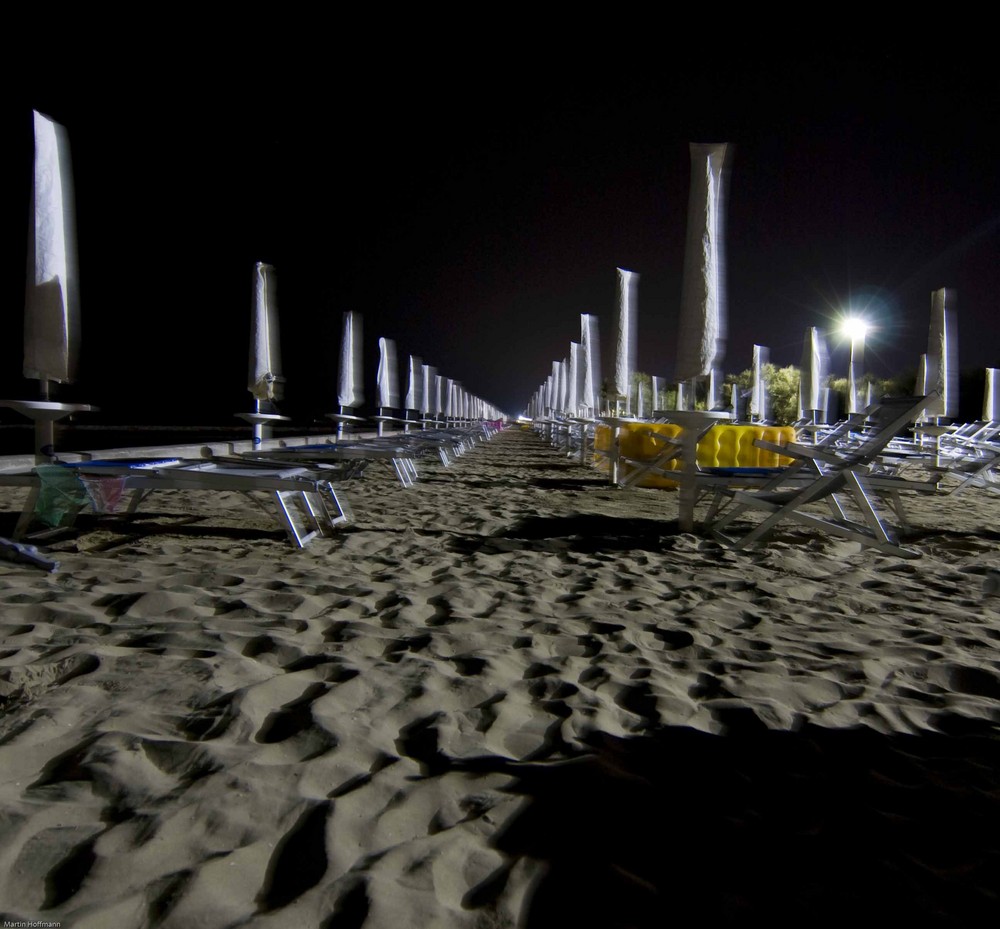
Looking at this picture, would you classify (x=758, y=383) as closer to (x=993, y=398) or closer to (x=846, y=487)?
(x=993, y=398)

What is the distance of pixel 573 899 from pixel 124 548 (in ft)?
10.7

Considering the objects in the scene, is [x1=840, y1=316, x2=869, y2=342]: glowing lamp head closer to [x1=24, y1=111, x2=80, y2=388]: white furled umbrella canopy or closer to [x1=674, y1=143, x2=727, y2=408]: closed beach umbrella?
[x1=674, y1=143, x2=727, y2=408]: closed beach umbrella

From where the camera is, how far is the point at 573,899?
109 centimetres

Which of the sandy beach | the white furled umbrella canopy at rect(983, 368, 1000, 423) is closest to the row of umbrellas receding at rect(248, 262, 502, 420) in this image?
the sandy beach

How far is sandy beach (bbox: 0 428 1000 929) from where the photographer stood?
1.09m

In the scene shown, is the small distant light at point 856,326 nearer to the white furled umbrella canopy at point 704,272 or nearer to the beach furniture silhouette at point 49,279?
the white furled umbrella canopy at point 704,272

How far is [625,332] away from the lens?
10.0 m

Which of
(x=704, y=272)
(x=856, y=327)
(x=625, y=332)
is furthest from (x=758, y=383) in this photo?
(x=704, y=272)

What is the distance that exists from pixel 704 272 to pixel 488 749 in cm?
495

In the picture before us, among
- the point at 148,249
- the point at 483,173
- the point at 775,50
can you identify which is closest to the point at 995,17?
the point at 775,50

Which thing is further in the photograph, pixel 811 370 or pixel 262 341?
pixel 811 370


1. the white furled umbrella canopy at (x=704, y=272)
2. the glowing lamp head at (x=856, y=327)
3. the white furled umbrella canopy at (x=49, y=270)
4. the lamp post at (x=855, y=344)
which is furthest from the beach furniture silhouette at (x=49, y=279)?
the glowing lamp head at (x=856, y=327)

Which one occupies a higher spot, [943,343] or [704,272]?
[943,343]

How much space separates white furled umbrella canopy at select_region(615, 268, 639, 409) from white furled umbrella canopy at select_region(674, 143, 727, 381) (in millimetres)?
4040
